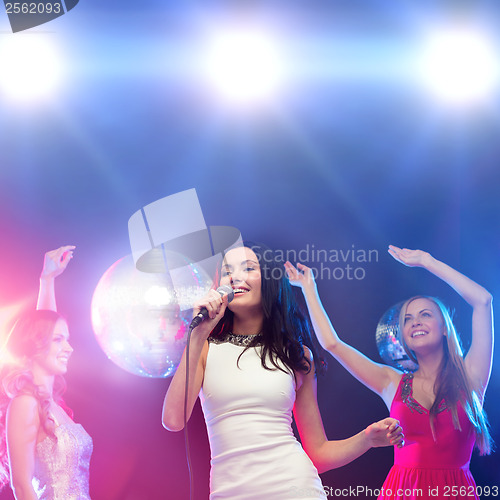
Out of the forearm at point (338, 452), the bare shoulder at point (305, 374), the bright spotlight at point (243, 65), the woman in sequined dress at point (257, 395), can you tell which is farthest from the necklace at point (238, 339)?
the bright spotlight at point (243, 65)

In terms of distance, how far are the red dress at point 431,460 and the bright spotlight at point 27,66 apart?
8.07ft

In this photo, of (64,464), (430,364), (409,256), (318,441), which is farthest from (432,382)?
(64,464)

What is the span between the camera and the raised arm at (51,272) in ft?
8.68

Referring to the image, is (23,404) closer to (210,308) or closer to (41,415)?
(41,415)

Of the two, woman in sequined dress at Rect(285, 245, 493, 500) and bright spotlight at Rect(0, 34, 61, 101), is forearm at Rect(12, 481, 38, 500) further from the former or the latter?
bright spotlight at Rect(0, 34, 61, 101)

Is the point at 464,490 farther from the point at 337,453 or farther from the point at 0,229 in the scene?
the point at 0,229

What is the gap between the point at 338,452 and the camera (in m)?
A: 1.91

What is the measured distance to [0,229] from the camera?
2732 millimetres

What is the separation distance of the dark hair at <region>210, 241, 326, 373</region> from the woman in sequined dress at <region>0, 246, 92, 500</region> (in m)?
0.94

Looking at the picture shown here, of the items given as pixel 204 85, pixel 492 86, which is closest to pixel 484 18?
pixel 492 86

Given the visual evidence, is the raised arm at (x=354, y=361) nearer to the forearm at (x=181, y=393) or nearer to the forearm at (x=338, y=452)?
the forearm at (x=338, y=452)

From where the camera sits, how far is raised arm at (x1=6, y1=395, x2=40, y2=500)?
2.31m

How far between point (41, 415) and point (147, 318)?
2.03ft

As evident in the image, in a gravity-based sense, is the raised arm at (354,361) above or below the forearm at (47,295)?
below
